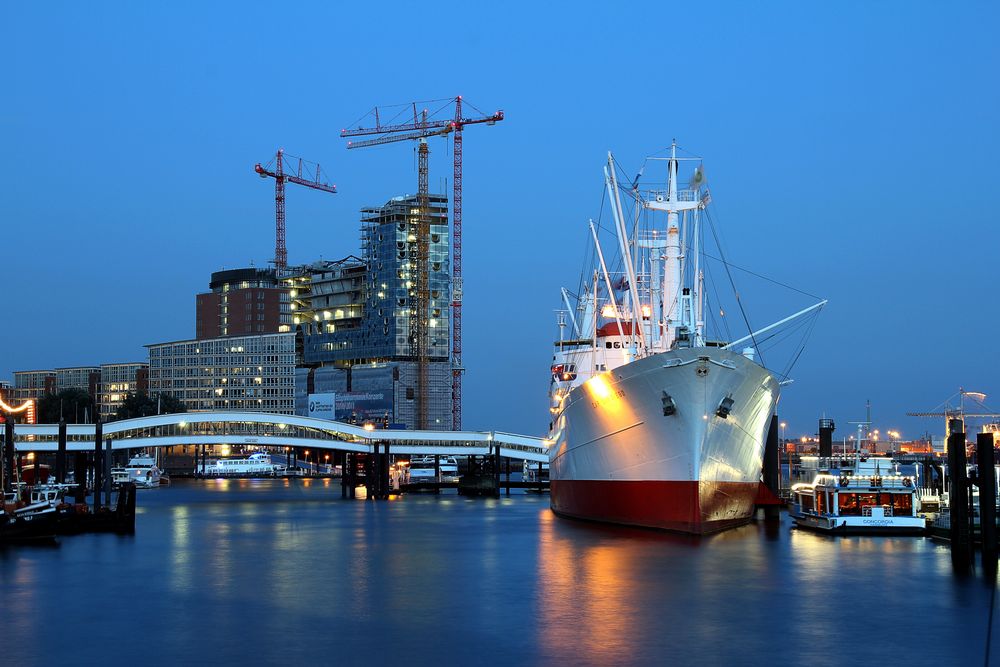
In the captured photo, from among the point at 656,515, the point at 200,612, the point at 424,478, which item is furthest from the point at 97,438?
the point at 424,478

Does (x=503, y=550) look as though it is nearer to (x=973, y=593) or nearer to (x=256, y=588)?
(x=256, y=588)

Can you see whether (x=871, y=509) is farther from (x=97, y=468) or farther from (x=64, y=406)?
(x=64, y=406)

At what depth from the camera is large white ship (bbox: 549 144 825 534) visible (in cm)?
4888

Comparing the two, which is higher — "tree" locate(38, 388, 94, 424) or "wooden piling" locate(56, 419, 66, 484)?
"tree" locate(38, 388, 94, 424)

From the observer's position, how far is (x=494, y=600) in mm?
37125

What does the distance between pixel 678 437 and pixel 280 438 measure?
6156 centimetres

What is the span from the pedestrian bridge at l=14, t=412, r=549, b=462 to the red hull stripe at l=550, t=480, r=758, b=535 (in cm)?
4855

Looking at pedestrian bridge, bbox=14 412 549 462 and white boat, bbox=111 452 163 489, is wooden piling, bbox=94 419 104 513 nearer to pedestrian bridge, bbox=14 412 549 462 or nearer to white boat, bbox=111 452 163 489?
pedestrian bridge, bbox=14 412 549 462

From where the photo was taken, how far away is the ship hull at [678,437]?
160ft

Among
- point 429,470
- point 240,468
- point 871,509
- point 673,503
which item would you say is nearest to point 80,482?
point 673,503

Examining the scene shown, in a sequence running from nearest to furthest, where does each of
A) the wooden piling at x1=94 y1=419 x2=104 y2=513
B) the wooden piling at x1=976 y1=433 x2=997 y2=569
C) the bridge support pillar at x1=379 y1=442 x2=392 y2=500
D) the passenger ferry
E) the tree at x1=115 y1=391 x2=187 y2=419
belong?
the wooden piling at x1=976 y1=433 x2=997 y2=569 < the passenger ferry < the wooden piling at x1=94 y1=419 x2=104 y2=513 < the bridge support pillar at x1=379 y1=442 x2=392 y2=500 < the tree at x1=115 y1=391 x2=187 y2=419

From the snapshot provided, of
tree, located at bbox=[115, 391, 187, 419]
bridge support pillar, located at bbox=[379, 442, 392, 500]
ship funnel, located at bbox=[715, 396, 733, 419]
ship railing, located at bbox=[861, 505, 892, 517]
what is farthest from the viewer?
tree, located at bbox=[115, 391, 187, 419]

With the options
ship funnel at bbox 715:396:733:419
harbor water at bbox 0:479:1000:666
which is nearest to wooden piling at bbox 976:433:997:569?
harbor water at bbox 0:479:1000:666

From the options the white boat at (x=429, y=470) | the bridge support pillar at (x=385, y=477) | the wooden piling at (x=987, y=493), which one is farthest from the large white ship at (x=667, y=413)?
the white boat at (x=429, y=470)
